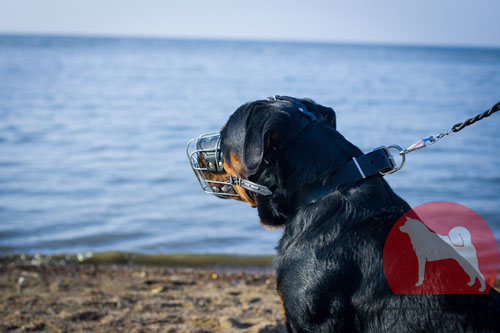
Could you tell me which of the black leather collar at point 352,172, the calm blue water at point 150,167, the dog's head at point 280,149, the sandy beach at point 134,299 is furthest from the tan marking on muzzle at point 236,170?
the calm blue water at point 150,167

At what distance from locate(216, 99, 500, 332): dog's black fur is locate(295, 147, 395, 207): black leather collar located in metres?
0.03

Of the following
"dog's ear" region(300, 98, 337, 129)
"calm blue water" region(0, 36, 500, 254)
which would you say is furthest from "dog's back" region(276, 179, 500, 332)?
"calm blue water" region(0, 36, 500, 254)

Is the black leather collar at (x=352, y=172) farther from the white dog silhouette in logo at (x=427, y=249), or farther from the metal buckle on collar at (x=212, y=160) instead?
the metal buckle on collar at (x=212, y=160)

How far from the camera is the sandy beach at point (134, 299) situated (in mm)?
4297

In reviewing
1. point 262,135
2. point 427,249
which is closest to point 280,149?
point 262,135

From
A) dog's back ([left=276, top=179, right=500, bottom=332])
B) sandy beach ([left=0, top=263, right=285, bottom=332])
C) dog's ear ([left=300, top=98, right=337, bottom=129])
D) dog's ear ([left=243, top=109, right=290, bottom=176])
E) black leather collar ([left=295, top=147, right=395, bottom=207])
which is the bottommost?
sandy beach ([left=0, top=263, right=285, bottom=332])

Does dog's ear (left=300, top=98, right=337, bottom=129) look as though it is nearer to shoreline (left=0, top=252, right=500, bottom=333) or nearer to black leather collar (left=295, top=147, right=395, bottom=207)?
black leather collar (left=295, top=147, right=395, bottom=207)

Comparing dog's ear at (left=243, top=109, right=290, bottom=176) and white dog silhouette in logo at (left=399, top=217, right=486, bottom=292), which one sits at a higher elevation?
dog's ear at (left=243, top=109, right=290, bottom=176)

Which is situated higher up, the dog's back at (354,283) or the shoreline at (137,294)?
the dog's back at (354,283)

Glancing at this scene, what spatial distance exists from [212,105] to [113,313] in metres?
16.3

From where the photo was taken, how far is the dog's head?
2.78 meters

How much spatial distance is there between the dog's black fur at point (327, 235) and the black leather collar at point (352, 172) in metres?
0.03

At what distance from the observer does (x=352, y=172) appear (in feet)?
8.82

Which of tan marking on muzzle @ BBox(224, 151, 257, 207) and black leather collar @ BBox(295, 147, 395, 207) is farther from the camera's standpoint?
tan marking on muzzle @ BBox(224, 151, 257, 207)
